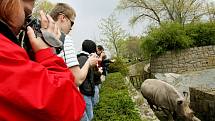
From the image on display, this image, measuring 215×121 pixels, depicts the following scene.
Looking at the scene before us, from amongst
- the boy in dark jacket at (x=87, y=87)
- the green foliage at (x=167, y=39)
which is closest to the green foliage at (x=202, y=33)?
the green foliage at (x=167, y=39)

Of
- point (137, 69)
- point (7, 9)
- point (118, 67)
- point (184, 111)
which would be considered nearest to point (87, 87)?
point (7, 9)

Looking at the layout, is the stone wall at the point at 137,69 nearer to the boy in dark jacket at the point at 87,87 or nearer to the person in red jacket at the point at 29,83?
the boy in dark jacket at the point at 87,87

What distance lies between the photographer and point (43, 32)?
6.91 ft

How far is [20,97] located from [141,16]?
43.3m

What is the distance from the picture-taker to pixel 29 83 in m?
1.60

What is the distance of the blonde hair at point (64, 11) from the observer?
12.2ft

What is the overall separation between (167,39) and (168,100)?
A: 11.6 m

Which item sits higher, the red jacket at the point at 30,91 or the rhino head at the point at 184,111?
the red jacket at the point at 30,91

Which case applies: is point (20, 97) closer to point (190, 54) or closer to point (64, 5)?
point (64, 5)

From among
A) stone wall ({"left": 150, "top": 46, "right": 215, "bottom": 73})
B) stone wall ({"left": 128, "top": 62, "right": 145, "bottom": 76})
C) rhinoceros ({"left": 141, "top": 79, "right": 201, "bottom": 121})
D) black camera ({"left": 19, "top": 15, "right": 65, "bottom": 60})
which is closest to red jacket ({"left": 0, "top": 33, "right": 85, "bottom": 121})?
black camera ({"left": 19, "top": 15, "right": 65, "bottom": 60})

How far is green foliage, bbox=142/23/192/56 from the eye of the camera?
2680 centimetres

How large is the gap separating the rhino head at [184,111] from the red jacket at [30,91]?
40.7ft

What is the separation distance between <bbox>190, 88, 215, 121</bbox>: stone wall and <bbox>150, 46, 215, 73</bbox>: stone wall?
1156 centimetres

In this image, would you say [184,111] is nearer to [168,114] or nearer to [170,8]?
[168,114]
